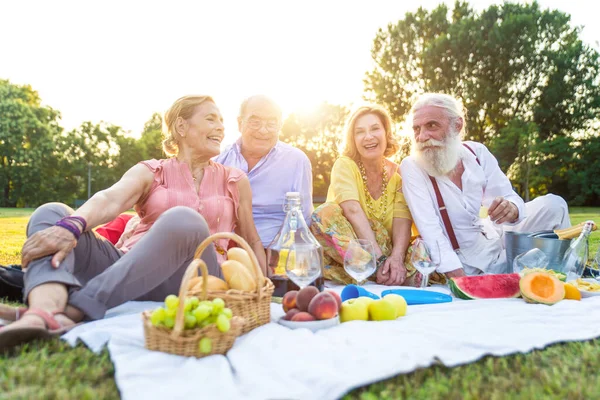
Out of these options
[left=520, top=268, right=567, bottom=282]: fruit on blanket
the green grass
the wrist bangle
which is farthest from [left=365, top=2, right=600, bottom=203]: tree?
the green grass

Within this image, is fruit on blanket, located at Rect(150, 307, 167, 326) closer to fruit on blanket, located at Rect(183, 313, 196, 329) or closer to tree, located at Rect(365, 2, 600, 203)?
fruit on blanket, located at Rect(183, 313, 196, 329)

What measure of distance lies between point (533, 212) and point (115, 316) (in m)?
4.10

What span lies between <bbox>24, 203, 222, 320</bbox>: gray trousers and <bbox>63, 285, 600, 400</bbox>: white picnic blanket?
0.16 metres

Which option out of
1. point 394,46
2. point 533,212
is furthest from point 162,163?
point 394,46

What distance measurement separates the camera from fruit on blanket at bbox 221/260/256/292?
9.01ft

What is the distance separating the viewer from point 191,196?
3846 millimetres

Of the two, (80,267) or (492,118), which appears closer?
(80,267)

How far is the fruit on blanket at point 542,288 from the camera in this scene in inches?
143

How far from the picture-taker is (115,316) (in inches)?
122

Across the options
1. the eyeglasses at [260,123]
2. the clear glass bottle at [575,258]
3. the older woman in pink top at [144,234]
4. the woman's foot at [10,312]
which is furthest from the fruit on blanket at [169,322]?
the clear glass bottle at [575,258]

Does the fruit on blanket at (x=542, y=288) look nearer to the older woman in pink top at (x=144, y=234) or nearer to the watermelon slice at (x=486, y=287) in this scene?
the watermelon slice at (x=486, y=287)

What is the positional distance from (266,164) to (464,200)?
1.96 m

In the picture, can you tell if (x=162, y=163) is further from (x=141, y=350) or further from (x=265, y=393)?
(x=265, y=393)

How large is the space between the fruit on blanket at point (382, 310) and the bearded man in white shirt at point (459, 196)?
177cm
